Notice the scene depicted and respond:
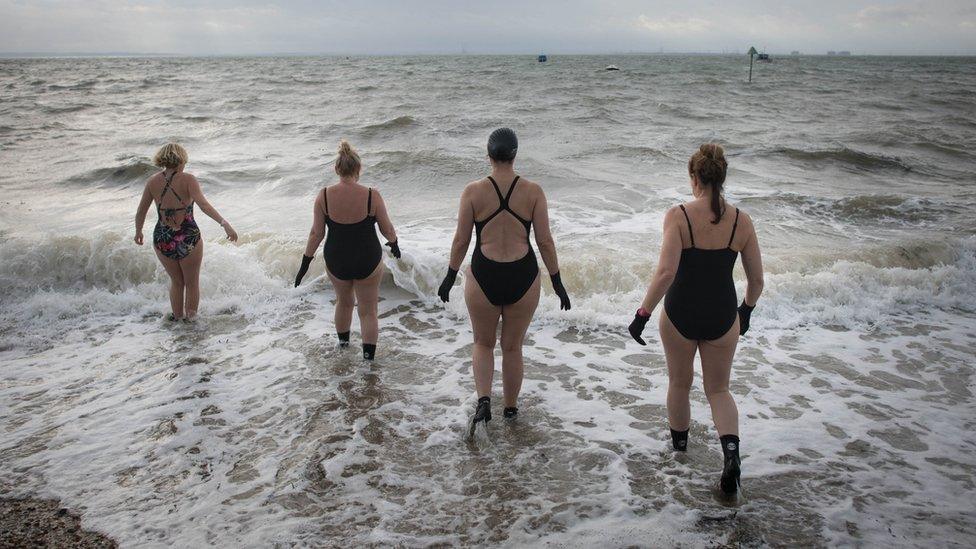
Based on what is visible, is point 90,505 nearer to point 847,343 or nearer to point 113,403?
point 113,403

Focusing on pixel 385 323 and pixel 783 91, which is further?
pixel 783 91

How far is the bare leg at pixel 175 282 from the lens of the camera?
21.3 feet

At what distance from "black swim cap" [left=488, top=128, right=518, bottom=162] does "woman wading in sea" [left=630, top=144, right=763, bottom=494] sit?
1176 mm

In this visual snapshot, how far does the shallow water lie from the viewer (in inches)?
147

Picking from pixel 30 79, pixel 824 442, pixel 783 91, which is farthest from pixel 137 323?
pixel 30 79

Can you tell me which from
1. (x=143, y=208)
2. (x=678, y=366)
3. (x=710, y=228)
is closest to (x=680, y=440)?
(x=678, y=366)

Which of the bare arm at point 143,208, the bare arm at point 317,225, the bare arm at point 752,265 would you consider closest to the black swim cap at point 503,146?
the bare arm at point 752,265

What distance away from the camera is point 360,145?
19.2m

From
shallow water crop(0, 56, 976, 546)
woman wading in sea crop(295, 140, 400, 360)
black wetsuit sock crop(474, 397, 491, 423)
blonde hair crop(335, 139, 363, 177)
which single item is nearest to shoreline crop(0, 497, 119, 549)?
shallow water crop(0, 56, 976, 546)

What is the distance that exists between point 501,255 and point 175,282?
14.8ft

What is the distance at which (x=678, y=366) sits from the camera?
13.0 feet

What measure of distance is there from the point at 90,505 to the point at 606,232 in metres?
8.51

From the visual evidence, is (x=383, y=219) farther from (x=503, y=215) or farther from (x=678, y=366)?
(x=678, y=366)

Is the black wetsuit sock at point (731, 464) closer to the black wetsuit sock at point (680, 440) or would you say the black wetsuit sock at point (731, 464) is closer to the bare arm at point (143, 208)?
the black wetsuit sock at point (680, 440)
